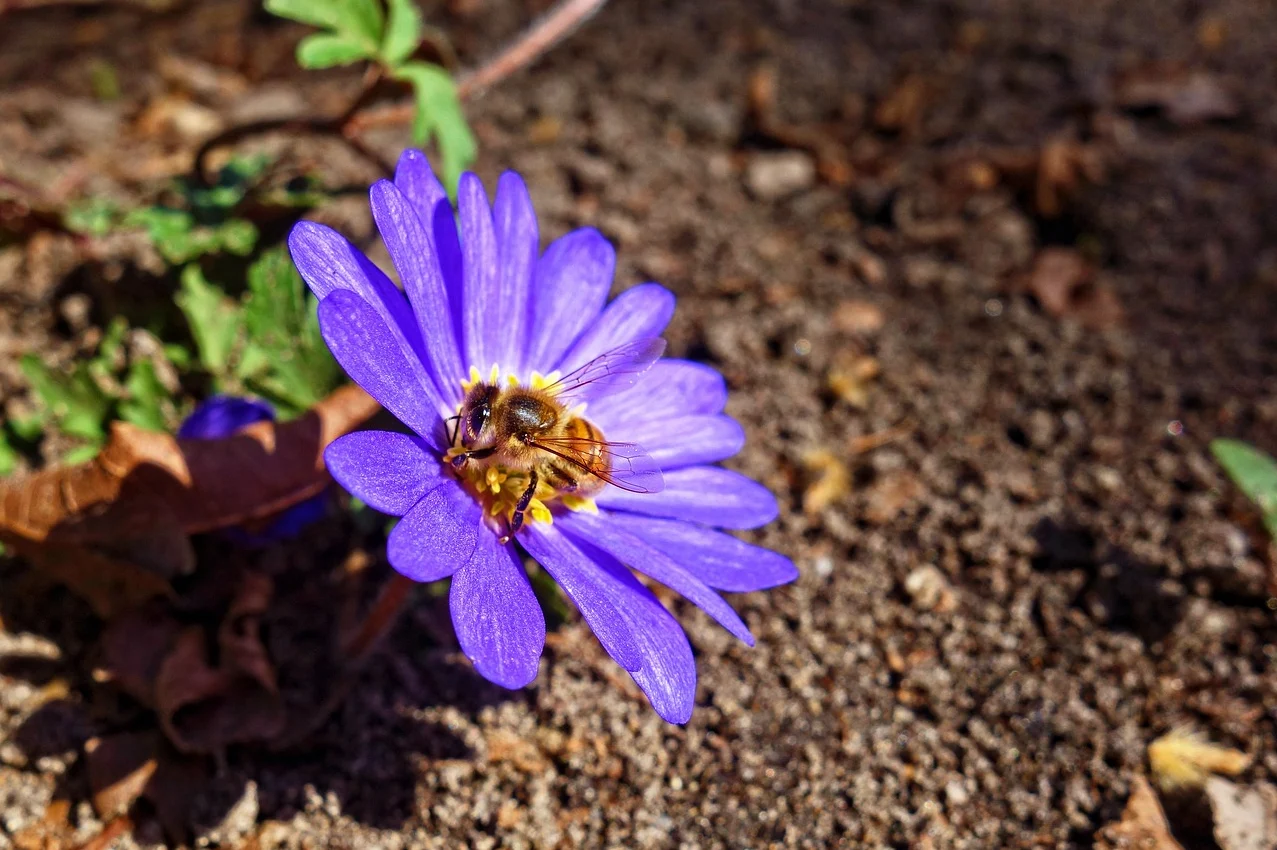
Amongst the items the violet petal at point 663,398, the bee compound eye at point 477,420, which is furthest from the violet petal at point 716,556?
the bee compound eye at point 477,420

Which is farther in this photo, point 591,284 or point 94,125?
point 94,125


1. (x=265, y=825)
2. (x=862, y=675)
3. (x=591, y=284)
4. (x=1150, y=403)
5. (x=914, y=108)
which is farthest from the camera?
(x=914, y=108)

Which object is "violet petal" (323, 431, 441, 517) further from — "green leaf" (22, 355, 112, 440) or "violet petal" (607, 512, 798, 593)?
"green leaf" (22, 355, 112, 440)

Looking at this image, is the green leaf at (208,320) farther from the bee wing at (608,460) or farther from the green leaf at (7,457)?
the bee wing at (608,460)

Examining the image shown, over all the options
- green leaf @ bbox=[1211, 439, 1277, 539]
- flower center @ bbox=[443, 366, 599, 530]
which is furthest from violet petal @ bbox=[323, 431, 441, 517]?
green leaf @ bbox=[1211, 439, 1277, 539]

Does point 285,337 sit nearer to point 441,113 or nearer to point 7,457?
point 441,113

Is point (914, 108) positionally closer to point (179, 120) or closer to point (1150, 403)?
point (1150, 403)

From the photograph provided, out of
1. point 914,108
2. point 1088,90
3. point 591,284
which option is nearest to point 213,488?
point 591,284
